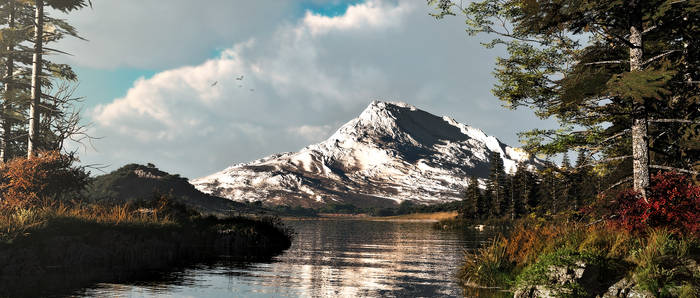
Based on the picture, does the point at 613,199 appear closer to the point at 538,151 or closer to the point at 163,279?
the point at 538,151

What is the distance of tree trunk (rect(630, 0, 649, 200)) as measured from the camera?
20.5 m

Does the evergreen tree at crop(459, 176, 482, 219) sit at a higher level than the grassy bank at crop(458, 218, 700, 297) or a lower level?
higher

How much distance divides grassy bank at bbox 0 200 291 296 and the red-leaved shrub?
19340 millimetres

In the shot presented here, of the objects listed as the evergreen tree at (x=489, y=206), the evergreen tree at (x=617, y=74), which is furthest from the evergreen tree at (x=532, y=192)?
the evergreen tree at (x=617, y=74)

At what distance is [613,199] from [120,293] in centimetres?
1858

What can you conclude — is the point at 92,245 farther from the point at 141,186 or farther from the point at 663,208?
the point at 141,186

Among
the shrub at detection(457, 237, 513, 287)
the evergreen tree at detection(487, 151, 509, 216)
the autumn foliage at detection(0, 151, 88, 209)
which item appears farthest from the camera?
the evergreen tree at detection(487, 151, 509, 216)

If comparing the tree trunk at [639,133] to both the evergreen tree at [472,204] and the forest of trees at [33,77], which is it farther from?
the evergreen tree at [472,204]

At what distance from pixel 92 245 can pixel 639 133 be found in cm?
2530

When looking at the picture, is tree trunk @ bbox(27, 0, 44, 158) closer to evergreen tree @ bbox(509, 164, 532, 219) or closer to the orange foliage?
the orange foliage

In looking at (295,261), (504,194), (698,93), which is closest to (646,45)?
(698,93)

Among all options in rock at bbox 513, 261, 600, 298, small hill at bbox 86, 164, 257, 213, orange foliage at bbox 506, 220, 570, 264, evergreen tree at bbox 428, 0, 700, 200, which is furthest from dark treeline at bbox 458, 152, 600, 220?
rock at bbox 513, 261, 600, 298

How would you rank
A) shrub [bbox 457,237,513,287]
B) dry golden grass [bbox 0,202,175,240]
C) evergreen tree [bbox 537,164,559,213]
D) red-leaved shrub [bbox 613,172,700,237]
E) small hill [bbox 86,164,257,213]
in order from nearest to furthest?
red-leaved shrub [bbox 613,172,700,237], shrub [bbox 457,237,513,287], dry golden grass [bbox 0,202,175,240], evergreen tree [bbox 537,164,559,213], small hill [bbox 86,164,257,213]

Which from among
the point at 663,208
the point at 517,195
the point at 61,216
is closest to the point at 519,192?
the point at 517,195
